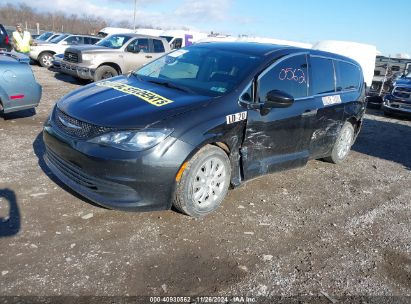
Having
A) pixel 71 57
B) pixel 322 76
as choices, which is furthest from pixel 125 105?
pixel 71 57

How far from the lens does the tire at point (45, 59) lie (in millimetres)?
16438

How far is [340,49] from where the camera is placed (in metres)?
14.8

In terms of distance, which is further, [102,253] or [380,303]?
[102,253]

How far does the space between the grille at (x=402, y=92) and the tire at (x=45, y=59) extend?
45.9 feet

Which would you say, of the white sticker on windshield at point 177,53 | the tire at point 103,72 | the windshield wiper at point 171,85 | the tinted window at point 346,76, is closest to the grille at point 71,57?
the tire at point 103,72

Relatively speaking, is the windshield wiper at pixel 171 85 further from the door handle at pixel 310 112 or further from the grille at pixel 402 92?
the grille at pixel 402 92

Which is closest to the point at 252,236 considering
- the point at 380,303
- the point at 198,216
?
the point at 198,216

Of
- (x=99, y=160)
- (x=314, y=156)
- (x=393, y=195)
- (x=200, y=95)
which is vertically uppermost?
(x=200, y=95)

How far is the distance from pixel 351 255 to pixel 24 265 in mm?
2871

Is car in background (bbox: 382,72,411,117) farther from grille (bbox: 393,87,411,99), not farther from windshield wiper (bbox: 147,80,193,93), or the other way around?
windshield wiper (bbox: 147,80,193,93)

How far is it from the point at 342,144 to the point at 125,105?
156 inches

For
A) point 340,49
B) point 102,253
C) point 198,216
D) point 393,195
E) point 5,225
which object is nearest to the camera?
point 102,253

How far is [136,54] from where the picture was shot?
1234 centimetres

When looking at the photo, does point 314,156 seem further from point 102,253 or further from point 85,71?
point 85,71
